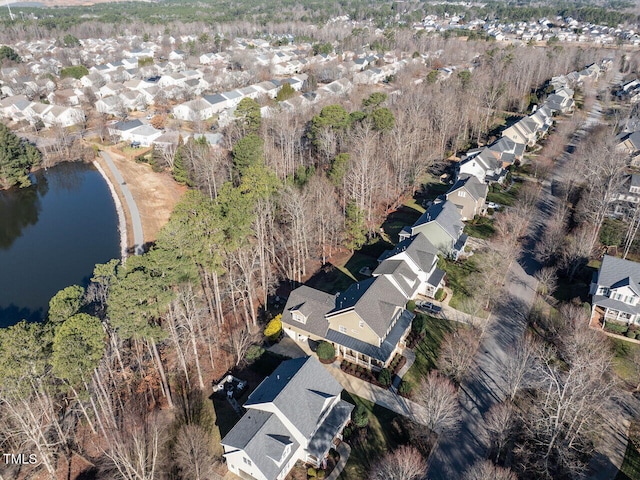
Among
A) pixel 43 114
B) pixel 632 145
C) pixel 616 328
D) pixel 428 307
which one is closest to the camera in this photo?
pixel 616 328

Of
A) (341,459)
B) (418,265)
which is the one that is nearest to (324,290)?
(418,265)

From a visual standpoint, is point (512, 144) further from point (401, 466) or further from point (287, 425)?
point (287, 425)

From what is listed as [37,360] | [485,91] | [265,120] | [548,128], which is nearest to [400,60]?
[485,91]

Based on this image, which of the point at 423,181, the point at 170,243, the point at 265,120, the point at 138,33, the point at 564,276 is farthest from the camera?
the point at 138,33

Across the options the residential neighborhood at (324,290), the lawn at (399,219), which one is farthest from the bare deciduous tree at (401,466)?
the lawn at (399,219)

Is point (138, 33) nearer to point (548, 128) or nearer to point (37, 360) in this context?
point (548, 128)

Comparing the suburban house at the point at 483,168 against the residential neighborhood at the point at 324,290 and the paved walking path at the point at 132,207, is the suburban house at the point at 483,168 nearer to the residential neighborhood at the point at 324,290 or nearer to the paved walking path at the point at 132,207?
the residential neighborhood at the point at 324,290

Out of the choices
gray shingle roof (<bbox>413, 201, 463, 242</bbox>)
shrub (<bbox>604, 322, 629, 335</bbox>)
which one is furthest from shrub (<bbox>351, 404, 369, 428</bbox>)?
gray shingle roof (<bbox>413, 201, 463, 242</bbox>)
